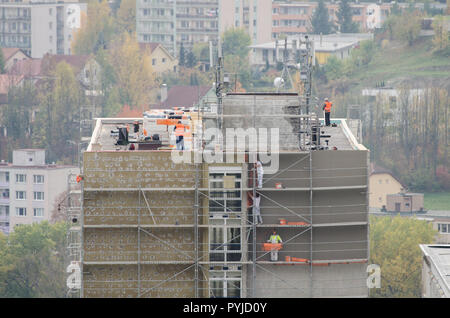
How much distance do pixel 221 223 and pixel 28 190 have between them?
135 m

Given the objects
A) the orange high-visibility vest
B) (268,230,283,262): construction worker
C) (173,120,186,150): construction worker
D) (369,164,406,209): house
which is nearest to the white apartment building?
(369,164,406,209): house

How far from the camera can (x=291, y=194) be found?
58.6 metres

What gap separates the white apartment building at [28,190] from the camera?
189375 millimetres

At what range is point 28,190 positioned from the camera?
192m

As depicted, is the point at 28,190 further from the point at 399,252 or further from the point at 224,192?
the point at 224,192

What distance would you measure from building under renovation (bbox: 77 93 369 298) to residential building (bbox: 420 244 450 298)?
8.03 metres

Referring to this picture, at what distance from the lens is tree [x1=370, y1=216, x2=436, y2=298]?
465ft

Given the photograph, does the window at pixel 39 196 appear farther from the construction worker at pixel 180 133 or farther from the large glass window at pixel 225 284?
the large glass window at pixel 225 284

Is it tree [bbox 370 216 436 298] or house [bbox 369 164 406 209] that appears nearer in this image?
tree [bbox 370 216 436 298]

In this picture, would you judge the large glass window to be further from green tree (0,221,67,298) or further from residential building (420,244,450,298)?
green tree (0,221,67,298)

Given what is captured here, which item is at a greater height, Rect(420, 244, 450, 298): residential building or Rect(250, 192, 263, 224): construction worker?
Rect(250, 192, 263, 224): construction worker

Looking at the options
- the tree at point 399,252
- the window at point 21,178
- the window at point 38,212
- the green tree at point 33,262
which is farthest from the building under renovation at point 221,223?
the window at point 21,178

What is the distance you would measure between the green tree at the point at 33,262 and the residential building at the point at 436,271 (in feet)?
229

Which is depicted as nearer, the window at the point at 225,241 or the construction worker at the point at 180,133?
the window at the point at 225,241
